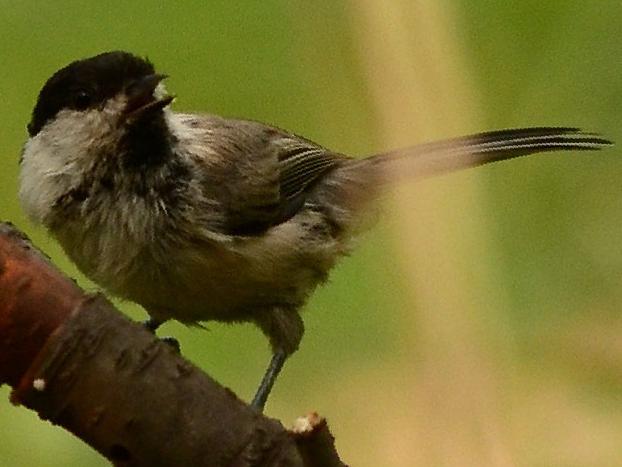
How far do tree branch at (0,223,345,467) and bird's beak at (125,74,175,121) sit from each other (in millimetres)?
495

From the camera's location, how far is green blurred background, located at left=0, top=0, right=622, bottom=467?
6.09ft

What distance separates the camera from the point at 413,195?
71.9 inches

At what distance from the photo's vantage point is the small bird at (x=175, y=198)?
4.70 ft

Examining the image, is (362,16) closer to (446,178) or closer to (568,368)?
(446,178)

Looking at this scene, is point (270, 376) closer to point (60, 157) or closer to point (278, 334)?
point (278, 334)

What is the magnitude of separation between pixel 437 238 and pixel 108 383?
92cm

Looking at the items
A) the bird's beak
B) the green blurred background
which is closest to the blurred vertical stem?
the green blurred background

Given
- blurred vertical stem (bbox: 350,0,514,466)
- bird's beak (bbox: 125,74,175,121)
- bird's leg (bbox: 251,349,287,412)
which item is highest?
bird's beak (bbox: 125,74,175,121)

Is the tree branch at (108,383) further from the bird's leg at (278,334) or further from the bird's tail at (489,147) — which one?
the bird's tail at (489,147)

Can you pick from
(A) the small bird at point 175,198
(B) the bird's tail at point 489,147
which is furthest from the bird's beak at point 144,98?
(B) the bird's tail at point 489,147

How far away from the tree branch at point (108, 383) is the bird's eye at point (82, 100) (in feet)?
1.73

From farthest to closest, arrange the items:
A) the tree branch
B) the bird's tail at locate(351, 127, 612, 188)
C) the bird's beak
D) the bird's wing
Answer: the bird's tail at locate(351, 127, 612, 188) < the bird's wing < the bird's beak < the tree branch

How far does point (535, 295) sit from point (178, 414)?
1289mm

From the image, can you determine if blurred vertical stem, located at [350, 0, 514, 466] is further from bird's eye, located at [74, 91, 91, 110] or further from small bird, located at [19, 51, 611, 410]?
bird's eye, located at [74, 91, 91, 110]
